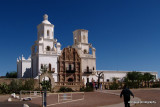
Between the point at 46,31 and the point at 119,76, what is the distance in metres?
25.2

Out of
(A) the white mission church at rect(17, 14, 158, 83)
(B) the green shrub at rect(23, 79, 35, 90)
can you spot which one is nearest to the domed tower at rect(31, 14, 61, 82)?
(A) the white mission church at rect(17, 14, 158, 83)

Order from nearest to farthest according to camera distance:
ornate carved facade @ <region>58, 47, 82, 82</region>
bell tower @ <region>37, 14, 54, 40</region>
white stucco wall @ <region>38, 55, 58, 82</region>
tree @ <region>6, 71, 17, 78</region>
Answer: white stucco wall @ <region>38, 55, 58, 82</region> < ornate carved facade @ <region>58, 47, 82, 82</region> < bell tower @ <region>37, 14, 54, 40</region> < tree @ <region>6, 71, 17, 78</region>

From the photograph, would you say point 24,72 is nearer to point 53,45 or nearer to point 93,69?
point 53,45

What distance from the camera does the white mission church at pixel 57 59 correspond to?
49.2 m

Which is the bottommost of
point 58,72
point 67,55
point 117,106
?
point 117,106

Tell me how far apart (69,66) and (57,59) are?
360 cm

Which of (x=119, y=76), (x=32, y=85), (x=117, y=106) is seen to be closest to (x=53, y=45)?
(x=32, y=85)

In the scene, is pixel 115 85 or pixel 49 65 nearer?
pixel 115 85

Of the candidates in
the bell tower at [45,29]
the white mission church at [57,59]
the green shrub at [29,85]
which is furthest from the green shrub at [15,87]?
the bell tower at [45,29]

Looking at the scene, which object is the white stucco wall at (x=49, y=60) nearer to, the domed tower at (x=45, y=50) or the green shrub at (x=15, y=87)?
the domed tower at (x=45, y=50)

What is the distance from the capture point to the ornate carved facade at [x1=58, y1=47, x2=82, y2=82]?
5062cm

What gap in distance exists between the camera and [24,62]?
5581 centimetres

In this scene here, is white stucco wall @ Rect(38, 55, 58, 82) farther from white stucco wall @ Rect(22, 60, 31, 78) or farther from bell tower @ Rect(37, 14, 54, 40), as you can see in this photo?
white stucco wall @ Rect(22, 60, 31, 78)

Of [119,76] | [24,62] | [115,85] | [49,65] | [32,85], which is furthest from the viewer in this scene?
[119,76]
